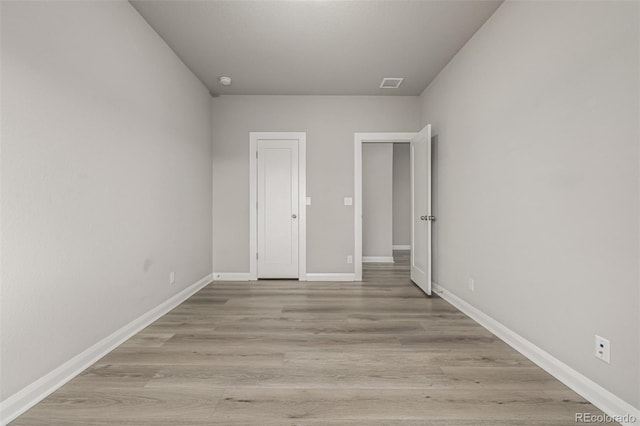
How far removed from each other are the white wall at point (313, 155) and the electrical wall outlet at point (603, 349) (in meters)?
3.03

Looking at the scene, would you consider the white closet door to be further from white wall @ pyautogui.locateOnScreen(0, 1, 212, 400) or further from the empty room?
white wall @ pyautogui.locateOnScreen(0, 1, 212, 400)

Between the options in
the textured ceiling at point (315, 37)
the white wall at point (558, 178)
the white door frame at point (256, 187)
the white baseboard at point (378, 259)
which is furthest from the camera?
the white baseboard at point (378, 259)

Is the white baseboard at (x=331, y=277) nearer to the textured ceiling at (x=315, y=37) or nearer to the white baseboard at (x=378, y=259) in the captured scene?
the white baseboard at (x=378, y=259)

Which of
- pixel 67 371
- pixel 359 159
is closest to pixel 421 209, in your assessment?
pixel 359 159

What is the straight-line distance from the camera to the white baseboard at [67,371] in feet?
4.83

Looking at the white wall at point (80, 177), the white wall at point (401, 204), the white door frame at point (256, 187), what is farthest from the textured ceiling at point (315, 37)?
the white wall at point (401, 204)

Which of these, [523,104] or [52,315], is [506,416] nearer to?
[523,104]

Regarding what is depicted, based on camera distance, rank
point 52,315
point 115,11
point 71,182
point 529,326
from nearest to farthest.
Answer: point 52,315
point 71,182
point 529,326
point 115,11

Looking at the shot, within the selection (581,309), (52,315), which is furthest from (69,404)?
(581,309)

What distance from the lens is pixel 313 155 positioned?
4410mm

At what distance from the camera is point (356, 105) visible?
14.5 ft

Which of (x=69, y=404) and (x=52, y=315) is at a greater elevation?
(x=52, y=315)

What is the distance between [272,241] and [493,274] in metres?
2.88

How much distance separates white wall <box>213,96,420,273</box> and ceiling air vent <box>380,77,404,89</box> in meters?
0.36
